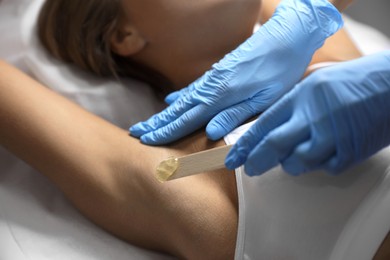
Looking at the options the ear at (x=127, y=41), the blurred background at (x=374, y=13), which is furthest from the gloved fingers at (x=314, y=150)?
the blurred background at (x=374, y=13)

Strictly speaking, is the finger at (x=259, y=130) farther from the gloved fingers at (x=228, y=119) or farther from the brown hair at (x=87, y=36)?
the brown hair at (x=87, y=36)

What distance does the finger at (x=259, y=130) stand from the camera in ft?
2.62

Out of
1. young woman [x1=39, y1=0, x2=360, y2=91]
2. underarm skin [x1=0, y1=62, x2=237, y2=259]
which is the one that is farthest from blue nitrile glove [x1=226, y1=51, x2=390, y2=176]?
young woman [x1=39, y1=0, x2=360, y2=91]

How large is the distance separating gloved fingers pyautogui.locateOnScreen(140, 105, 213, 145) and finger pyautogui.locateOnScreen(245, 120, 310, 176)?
30 cm

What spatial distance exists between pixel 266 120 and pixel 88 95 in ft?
2.05

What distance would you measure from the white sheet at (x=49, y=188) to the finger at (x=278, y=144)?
0.44 metres

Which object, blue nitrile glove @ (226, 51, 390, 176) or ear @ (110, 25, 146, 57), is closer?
blue nitrile glove @ (226, 51, 390, 176)

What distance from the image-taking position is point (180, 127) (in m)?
1.09

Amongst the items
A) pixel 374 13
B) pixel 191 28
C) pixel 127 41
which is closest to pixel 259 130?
pixel 191 28

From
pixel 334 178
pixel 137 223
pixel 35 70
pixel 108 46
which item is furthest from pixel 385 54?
pixel 35 70

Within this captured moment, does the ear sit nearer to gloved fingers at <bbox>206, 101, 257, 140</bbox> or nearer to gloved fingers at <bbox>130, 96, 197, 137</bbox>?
gloved fingers at <bbox>130, 96, 197, 137</bbox>

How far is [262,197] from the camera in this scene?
3.10ft

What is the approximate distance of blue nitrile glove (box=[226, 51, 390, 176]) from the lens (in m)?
0.73

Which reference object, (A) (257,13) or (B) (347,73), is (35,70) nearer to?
(A) (257,13)
